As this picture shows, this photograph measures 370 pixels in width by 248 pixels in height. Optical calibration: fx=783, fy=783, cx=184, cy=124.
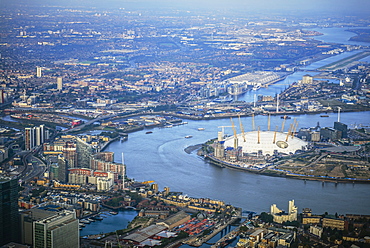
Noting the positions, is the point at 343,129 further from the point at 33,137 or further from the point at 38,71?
the point at 38,71

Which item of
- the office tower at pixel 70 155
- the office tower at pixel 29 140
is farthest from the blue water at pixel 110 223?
the office tower at pixel 29 140

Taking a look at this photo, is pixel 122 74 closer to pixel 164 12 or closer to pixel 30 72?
pixel 30 72

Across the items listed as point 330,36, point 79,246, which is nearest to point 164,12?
point 330,36

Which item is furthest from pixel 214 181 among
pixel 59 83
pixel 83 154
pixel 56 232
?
pixel 59 83

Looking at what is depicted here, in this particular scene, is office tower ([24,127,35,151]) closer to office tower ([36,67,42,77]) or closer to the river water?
the river water

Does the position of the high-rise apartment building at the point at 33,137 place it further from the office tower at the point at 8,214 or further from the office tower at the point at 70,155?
the office tower at the point at 8,214

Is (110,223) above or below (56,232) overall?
below
